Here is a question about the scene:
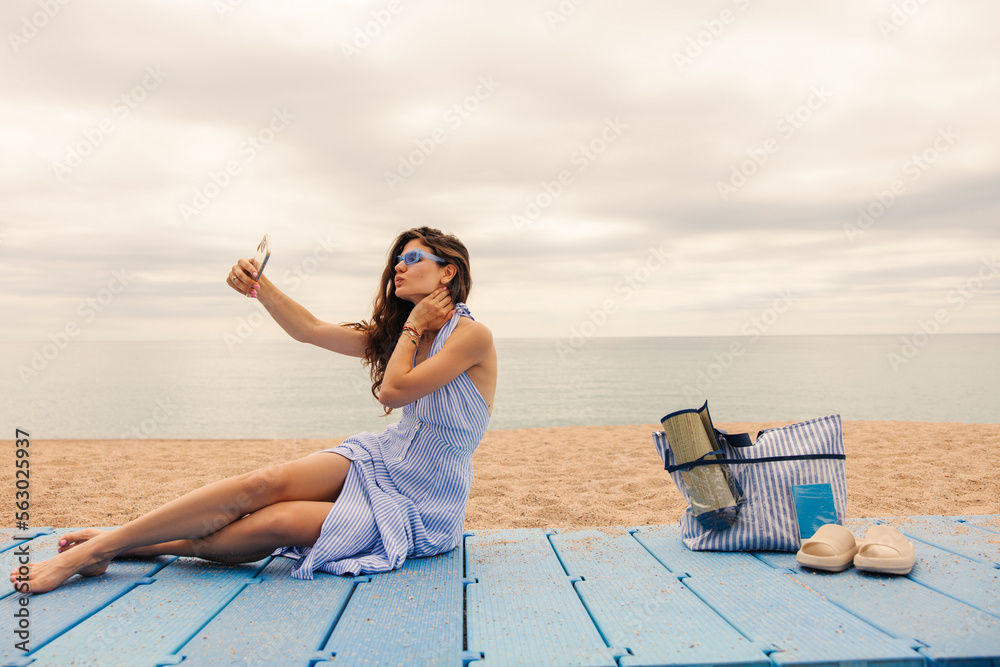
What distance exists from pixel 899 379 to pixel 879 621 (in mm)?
31929

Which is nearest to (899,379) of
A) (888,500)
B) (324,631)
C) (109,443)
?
(888,500)

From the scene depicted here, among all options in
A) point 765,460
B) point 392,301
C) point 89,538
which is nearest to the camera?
point 89,538

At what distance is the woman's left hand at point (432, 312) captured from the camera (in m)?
3.33

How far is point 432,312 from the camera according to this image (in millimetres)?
3367

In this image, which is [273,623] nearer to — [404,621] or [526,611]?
[404,621]

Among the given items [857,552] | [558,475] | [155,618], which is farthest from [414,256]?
[558,475]

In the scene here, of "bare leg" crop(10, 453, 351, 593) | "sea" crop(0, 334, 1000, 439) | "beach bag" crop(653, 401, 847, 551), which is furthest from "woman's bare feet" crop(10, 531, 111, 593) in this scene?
"sea" crop(0, 334, 1000, 439)

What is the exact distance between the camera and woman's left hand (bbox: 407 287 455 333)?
131 inches

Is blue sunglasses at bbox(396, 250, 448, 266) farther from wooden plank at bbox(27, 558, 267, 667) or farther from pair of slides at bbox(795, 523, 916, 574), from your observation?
pair of slides at bbox(795, 523, 916, 574)

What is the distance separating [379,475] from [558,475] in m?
4.08

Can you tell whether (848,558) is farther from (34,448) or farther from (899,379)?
(899,379)

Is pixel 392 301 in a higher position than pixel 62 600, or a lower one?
higher

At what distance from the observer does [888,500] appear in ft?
18.3

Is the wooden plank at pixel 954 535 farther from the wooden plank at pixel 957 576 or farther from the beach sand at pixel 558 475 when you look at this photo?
the beach sand at pixel 558 475
